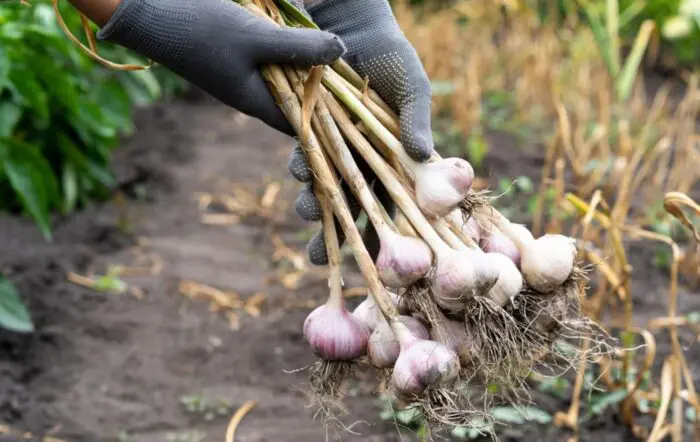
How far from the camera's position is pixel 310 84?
137 centimetres

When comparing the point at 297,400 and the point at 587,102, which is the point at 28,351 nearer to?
the point at 297,400

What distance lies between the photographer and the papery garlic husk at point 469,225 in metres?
1.39

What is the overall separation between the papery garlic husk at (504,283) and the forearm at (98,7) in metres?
0.78

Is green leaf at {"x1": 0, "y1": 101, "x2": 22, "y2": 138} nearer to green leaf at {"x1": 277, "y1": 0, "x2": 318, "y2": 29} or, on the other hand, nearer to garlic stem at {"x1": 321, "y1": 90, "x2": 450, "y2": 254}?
green leaf at {"x1": 277, "y1": 0, "x2": 318, "y2": 29}

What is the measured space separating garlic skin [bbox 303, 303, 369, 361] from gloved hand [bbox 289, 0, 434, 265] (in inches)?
6.4

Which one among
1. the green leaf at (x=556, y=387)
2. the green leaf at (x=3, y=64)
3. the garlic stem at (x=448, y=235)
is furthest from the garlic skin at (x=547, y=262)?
the green leaf at (x=3, y=64)

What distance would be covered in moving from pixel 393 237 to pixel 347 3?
0.51 m

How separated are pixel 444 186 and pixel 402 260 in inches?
5.3

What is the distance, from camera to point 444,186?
131 centimetres

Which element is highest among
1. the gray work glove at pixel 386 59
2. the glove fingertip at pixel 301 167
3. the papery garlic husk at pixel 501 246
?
the gray work glove at pixel 386 59

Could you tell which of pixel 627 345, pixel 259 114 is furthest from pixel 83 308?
pixel 627 345

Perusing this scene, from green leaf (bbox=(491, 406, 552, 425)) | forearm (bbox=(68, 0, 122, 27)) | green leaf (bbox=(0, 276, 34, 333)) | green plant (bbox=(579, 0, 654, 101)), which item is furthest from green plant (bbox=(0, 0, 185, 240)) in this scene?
green plant (bbox=(579, 0, 654, 101))

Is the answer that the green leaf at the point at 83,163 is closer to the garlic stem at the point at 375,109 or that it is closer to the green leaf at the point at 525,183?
the green leaf at the point at 525,183

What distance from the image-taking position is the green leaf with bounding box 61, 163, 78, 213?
3.27 metres
